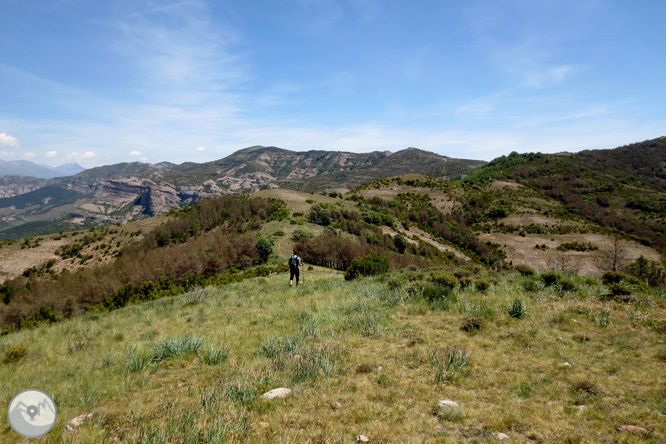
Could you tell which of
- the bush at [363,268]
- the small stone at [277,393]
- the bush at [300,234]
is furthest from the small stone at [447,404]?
the bush at [300,234]

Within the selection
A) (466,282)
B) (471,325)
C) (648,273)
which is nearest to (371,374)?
(471,325)

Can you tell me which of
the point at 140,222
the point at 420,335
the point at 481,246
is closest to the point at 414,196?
the point at 481,246

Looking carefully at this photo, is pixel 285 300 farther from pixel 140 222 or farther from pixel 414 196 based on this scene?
pixel 414 196

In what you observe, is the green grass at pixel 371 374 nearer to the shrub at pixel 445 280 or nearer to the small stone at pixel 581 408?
the small stone at pixel 581 408

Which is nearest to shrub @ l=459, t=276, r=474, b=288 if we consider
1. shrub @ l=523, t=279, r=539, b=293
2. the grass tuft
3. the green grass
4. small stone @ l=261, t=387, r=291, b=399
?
the green grass

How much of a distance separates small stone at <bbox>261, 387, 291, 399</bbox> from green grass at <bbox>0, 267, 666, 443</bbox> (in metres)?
0.15

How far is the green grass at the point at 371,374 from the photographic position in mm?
3639

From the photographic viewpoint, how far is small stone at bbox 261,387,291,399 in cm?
448

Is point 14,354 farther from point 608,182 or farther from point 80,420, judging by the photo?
point 608,182

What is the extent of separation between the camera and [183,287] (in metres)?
18.1

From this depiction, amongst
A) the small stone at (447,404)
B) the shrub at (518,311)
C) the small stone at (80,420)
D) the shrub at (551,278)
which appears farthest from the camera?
the shrub at (551,278)

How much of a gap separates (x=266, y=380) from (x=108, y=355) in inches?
161

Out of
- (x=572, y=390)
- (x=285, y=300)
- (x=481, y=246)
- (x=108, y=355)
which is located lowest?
(x=481, y=246)

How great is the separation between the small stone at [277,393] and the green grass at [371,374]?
149mm
